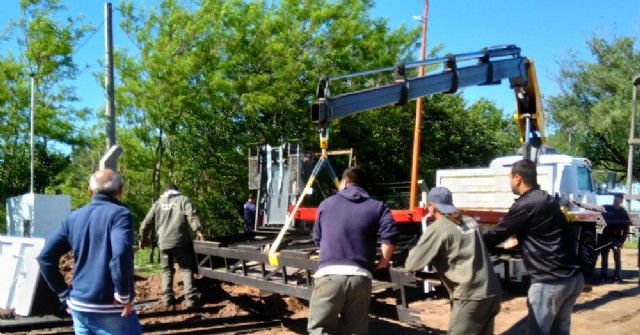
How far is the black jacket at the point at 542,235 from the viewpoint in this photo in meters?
5.39

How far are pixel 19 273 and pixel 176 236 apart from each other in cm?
210

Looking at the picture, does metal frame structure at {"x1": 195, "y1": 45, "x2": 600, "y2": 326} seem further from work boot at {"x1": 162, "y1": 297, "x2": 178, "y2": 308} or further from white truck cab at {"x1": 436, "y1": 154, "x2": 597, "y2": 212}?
white truck cab at {"x1": 436, "y1": 154, "x2": 597, "y2": 212}

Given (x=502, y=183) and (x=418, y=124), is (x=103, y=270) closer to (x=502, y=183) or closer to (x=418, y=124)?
(x=502, y=183)

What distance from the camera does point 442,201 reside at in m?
5.20

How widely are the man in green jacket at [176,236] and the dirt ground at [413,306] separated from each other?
36 cm

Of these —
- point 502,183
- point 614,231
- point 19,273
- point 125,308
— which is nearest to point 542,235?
point 125,308

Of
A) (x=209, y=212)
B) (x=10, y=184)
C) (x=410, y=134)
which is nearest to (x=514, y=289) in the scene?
(x=209, y=212)

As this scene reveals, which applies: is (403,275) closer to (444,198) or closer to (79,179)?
(444,198)

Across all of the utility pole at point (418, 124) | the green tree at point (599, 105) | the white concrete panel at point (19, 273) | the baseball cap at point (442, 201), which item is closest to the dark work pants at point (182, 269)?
the white concrete panel at point (19, 273)

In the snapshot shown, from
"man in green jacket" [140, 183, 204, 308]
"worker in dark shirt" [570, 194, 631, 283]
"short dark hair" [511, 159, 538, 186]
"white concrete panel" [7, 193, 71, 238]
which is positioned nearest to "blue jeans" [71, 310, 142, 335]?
"short dark hair" [511, 159, 538, 186]

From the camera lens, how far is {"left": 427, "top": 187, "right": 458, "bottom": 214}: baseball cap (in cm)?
514

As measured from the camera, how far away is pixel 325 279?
5531 millimetres

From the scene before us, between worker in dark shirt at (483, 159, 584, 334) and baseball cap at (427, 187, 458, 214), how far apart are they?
0.63 metres

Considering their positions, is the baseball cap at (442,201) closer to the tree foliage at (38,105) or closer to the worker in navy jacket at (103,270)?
the worker in navy jacket at (103,270)
